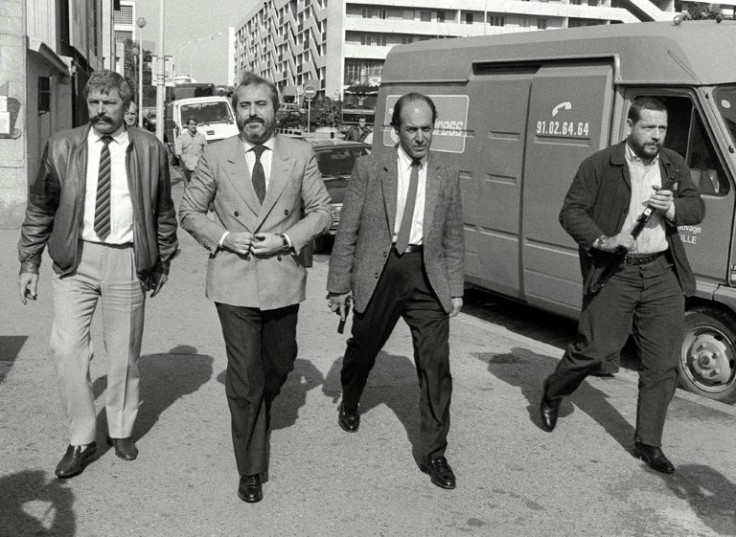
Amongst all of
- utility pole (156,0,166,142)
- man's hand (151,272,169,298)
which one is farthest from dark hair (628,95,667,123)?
utility pole (156,0,166,142)

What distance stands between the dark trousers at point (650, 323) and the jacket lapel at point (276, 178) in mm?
1782

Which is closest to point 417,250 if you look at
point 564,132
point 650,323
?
→ point 650,323

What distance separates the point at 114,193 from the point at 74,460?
1.27 metres

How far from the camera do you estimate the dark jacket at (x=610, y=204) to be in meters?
4.96

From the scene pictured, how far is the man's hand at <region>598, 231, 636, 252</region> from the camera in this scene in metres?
4.84

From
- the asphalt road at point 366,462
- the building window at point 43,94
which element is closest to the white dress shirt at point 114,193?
the asphalt road at point 366,462

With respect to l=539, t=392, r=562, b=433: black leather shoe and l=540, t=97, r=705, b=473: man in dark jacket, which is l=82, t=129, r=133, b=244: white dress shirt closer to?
l=540, t=97, r=705, b=473: man in dark jacket

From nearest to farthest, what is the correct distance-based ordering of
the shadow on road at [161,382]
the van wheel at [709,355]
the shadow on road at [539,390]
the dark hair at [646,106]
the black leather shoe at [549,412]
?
the dark hair at [646,106], the shadow on road at [161,382], the black leather shoe at [549,412], the shadow on road at [539,390], the van wheel at [709,355]

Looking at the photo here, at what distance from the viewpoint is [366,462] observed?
4.94 meters

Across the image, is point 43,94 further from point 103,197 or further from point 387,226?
point 387,226

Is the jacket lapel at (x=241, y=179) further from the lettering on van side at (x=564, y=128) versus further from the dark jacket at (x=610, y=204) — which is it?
the lettering on van side at (x=564, y=128)

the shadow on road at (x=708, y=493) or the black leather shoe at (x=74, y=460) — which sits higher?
the black leather shoe at (x=74, y=460)

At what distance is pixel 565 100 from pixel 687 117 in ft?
4.03

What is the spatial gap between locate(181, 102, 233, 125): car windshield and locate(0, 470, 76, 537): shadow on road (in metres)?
28.8
